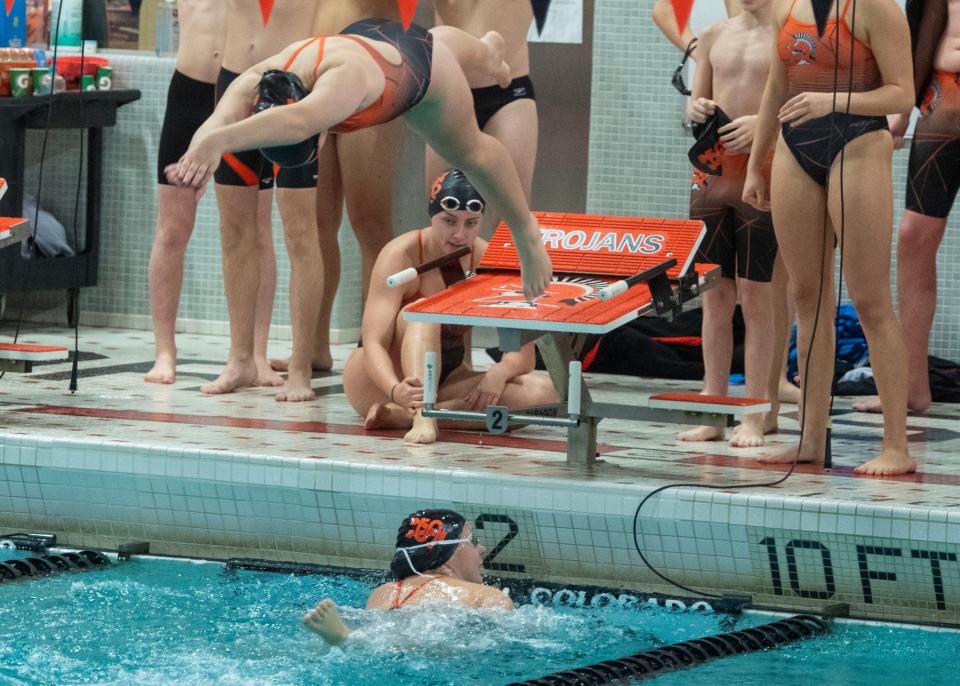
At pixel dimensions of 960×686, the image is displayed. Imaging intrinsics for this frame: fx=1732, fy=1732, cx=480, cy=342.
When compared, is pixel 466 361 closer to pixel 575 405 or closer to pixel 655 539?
pixel 575 405

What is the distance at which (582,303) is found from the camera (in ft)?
18.2

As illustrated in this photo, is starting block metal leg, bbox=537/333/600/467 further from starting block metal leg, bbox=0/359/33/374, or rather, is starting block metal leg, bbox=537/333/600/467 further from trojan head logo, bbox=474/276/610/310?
starting block metal leg, bbox=0/359/33/374

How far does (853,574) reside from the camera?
16.5 feet

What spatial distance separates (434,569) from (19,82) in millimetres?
5179

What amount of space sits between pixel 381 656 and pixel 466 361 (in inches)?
92.7

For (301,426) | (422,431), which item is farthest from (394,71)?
(301,426)

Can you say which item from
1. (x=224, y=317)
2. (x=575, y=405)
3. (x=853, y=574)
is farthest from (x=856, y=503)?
(x=224, y=317)

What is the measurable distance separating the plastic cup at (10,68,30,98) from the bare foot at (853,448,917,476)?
5.15 metres

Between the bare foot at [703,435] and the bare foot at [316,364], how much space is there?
217 cm

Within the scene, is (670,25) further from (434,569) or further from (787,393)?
(434,569)

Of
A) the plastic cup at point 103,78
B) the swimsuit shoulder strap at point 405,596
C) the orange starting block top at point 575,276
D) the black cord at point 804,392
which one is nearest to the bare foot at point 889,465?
the black cord at point 804,392

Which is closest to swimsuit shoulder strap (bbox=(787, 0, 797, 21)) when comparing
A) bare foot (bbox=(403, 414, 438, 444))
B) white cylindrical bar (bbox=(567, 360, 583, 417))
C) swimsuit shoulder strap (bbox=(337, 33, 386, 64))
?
white cylindrical bar (bbox=(567, 360, 583, 417))

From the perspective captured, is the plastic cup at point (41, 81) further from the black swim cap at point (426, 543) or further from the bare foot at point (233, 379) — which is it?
the black swim cap at point (426, 543)

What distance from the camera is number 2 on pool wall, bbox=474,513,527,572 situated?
5.40 m
